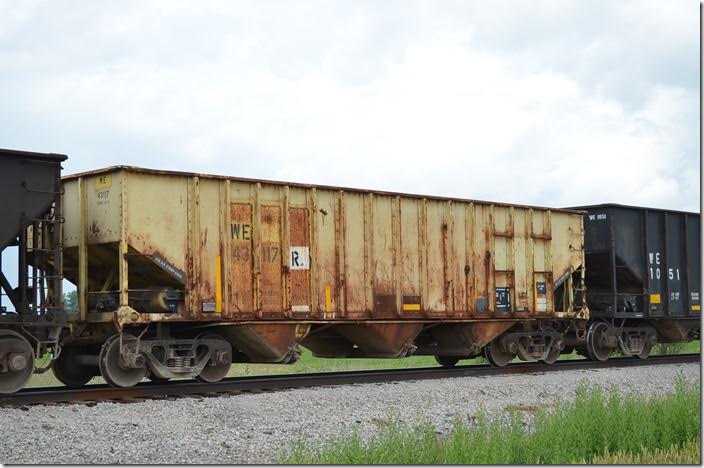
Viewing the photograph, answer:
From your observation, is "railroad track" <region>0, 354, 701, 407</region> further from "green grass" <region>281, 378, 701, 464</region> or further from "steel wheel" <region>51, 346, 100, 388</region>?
"green grass" <region>281, 378, 701, 464</region>

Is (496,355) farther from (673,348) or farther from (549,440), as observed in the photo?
(673,348)

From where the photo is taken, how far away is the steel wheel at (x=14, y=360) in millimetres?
12297

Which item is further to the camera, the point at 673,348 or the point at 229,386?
the point at 673,348

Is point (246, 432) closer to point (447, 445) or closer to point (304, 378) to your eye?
point (447, 445)

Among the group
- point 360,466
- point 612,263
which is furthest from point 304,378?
point 612,263

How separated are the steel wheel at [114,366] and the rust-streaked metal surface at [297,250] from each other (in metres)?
0.39

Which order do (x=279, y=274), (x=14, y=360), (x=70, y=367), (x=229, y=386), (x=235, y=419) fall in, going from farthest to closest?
1. (x=279, y=274)
2. (x=70, y=367)
3. (x=229, y=386)
4. (x=14, y=360)
5. (x=235, y=419)

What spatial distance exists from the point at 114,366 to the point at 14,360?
65.5 inches

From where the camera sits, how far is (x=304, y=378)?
49.5ft

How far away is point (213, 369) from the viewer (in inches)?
578

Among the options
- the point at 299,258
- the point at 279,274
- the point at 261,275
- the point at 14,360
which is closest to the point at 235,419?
the point at 14,360

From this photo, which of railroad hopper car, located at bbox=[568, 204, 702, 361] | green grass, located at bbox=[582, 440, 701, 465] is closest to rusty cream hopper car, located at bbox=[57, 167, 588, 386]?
railroad hopper car, located at bbox=[568, 204, 702, 361]

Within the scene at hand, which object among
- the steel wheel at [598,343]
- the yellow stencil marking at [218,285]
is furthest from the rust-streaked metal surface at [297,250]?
the steel wheel at [598,343]

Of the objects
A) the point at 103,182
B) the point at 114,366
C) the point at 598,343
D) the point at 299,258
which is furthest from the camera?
the point at 598,343
